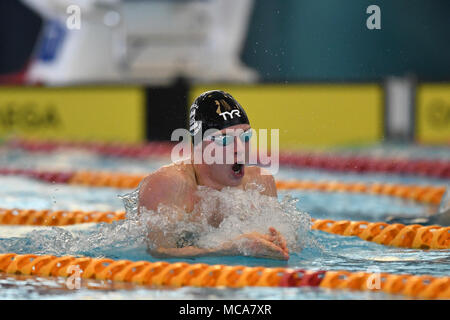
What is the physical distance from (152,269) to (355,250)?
1.12m

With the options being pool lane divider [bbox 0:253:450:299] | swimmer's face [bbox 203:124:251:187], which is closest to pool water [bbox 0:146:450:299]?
pool lane divider [bbox 0:253:450:299]

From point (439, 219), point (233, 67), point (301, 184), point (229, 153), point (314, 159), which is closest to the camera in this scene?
point (229, 153)

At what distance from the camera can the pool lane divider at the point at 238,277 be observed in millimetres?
2758

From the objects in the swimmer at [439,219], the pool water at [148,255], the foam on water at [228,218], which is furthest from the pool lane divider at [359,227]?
the foam on water at [228,218]

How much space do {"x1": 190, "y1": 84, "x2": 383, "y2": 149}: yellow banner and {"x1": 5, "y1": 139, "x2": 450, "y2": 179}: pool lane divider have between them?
1.53 ft

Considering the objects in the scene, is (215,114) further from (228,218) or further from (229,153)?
(228,218)

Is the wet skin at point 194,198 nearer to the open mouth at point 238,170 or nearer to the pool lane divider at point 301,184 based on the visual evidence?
the open mouth at point 238,170

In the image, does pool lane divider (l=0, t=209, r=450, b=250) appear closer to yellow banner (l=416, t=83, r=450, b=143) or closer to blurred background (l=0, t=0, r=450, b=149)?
blurred background (l=0, t=0, r=450, b=149)

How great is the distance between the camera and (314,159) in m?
7.57

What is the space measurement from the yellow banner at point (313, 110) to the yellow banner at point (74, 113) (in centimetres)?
94

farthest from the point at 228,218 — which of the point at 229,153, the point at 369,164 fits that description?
the point at 369,164

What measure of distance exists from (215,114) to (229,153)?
0.66 feet

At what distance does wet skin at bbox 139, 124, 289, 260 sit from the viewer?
3.06 metres

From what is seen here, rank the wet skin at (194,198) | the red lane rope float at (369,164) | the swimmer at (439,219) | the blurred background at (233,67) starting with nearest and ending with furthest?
the wet skin at (194,198) → the swimmer at (439,219) → the red lane rope float at (369,164) → the blurred background at (233,67)
